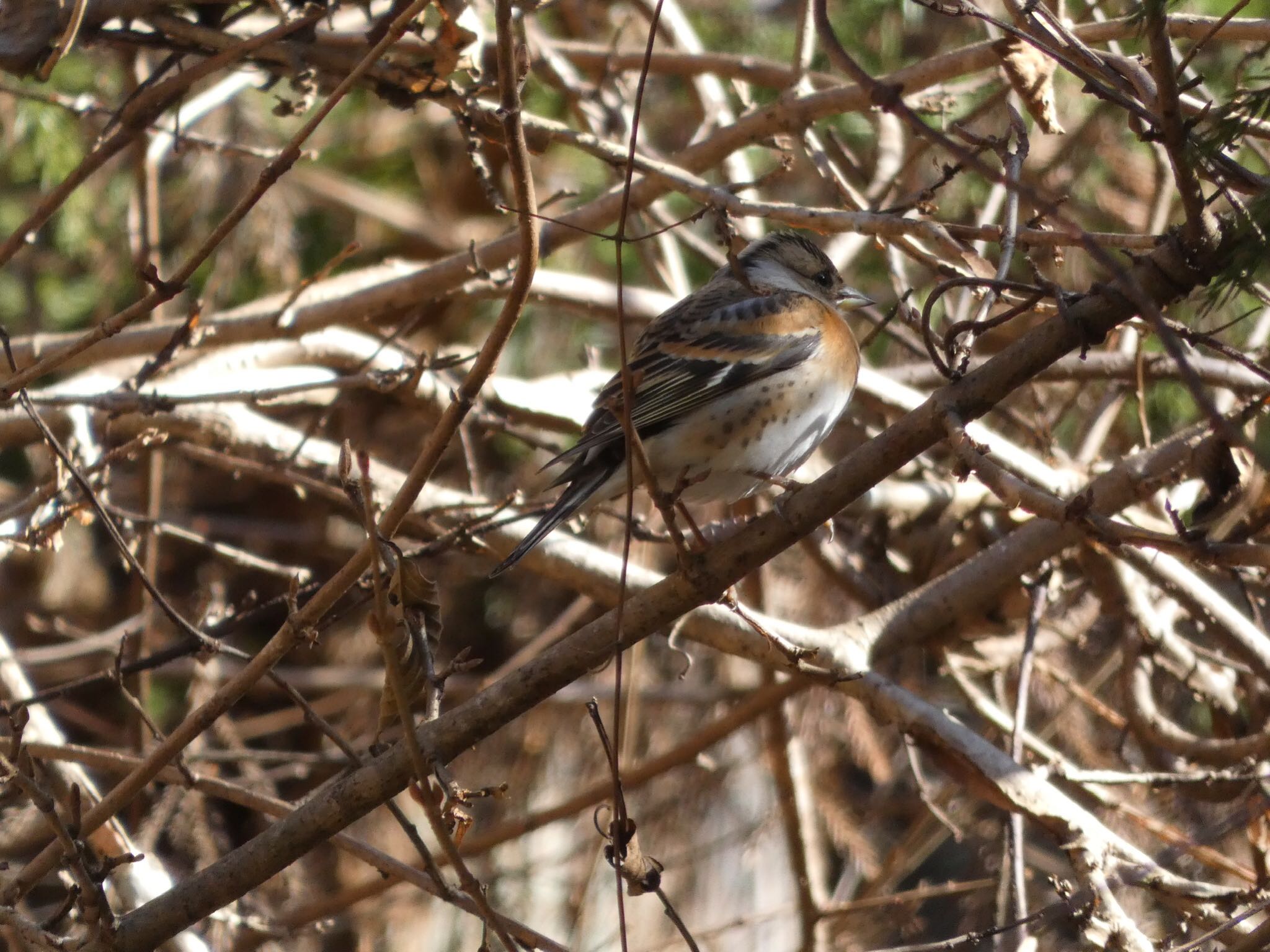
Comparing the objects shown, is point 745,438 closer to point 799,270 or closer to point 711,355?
point 711,355

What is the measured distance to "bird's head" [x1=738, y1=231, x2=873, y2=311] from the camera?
14.3ft

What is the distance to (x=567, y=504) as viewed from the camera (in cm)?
321

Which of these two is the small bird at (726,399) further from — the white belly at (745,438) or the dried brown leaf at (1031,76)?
the dried brown leaf at (1031,76)

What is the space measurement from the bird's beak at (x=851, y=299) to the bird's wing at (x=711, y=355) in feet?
1.03

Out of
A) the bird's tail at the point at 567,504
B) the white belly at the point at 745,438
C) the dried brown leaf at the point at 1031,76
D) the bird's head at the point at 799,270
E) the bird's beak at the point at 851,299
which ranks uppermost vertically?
the bird's head at the point at 799,270

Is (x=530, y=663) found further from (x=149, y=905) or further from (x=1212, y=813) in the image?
(x=1212, y=813)

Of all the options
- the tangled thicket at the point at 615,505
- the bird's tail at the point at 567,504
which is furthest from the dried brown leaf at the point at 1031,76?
the bird's tail at the point at 567,504

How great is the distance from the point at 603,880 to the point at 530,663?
3153 millimetres

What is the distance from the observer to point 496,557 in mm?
3811

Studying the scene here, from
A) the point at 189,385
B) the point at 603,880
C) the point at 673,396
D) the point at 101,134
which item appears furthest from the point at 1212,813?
the point at 101,134

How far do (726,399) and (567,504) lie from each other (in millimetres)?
638

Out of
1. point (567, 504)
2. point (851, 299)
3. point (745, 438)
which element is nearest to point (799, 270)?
point (851, 299)

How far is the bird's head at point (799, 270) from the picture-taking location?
4348mm

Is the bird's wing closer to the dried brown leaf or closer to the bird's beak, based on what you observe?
the bird's beak
